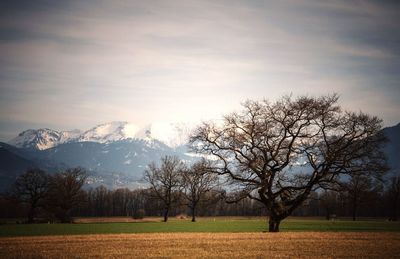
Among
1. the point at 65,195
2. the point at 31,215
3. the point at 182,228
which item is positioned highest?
the point at 65,195

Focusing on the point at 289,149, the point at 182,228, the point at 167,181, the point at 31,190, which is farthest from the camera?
the point at 31,190

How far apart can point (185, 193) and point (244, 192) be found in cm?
6430

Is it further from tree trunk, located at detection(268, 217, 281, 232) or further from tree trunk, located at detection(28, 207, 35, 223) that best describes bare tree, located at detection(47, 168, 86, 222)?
tree trunk, located at detection(268, 217, 281, 232)

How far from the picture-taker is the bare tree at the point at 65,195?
9456 centimetres

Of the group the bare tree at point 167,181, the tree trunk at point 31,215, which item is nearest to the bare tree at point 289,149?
the bare tree at point 167,181

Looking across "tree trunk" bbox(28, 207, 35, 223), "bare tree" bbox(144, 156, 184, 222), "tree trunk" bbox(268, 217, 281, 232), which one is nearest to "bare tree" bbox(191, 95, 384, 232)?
"tree trunk" bbox(268, 217, 281, 232)

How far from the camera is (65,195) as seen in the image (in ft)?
316

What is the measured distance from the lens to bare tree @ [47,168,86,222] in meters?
94.6

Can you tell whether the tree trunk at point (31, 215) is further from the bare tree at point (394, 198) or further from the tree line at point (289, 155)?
the bare tree at point (394, 198)

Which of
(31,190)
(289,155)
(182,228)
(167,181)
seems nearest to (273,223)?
(289,155)

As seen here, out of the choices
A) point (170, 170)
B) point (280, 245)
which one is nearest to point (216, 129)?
point (280, 245)

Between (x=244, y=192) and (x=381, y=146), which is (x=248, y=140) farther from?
(x=381, y=146)

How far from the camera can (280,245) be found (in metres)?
27.1

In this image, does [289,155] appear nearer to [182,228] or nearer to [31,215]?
[182,228]
